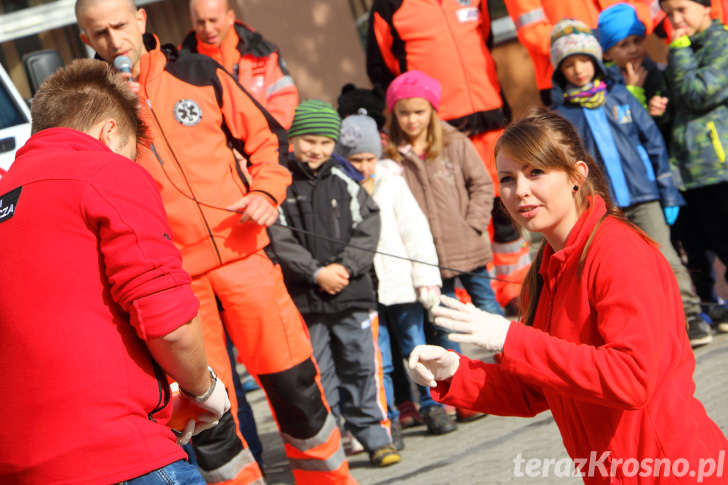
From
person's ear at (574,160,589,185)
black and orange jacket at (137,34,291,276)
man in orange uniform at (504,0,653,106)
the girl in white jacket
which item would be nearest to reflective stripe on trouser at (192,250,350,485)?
black and orange jacket at (137,34,291,276)

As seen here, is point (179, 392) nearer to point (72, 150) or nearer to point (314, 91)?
point (72, 150)

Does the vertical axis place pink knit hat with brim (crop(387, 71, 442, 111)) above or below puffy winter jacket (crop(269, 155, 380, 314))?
above

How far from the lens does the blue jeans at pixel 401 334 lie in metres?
5.69

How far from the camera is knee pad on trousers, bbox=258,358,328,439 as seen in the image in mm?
4328

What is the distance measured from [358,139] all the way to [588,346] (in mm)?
3732

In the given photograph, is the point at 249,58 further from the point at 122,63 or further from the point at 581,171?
the point at 581,171

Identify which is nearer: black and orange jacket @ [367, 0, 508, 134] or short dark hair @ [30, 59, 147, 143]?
short dark hair @ [30, 59, 147, 143]

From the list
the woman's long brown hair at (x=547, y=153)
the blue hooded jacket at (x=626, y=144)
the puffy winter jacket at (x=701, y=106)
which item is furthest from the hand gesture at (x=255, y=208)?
the puffy winter jacket at (x=701, y=106)

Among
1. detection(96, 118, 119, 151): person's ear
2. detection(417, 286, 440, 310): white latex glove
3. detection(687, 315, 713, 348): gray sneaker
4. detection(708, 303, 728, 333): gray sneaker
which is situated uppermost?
detection(96, 118, 119, 151): person's ear

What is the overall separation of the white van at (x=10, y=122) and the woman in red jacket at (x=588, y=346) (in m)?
3.15

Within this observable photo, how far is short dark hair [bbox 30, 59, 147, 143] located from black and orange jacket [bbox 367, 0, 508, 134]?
436 cm

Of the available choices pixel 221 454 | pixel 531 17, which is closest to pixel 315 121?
pixel 221 454

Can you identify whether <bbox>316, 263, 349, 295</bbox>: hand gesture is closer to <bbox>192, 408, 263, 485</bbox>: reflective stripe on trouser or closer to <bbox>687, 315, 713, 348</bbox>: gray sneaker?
<bbox>192, 408, 263, 485</bbox>: reflective stripe on trouser

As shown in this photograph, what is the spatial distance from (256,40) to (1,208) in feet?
14.8
